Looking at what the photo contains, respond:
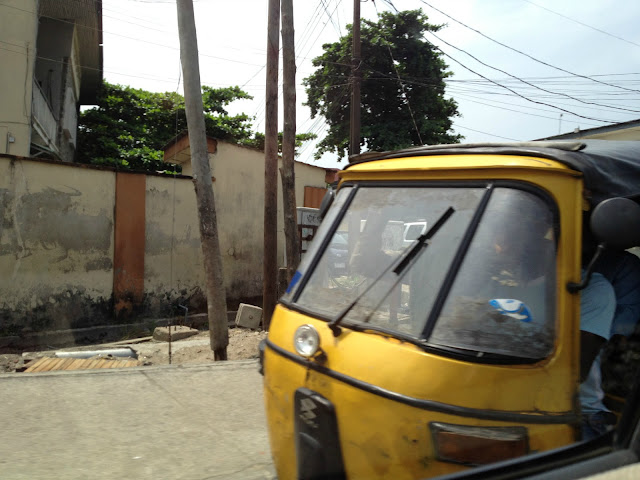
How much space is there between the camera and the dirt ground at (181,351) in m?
7.32

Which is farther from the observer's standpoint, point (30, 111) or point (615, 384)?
point (30, 111)

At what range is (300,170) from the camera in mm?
15164

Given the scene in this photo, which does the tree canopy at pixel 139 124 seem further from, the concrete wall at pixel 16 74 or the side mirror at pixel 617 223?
the side mirror at pixel 617 223

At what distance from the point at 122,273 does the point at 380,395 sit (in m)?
9.33

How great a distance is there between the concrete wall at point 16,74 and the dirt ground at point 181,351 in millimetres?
5786

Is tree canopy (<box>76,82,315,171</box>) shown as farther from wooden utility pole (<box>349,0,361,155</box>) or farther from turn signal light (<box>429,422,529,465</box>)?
turn signal light (<box>429,422,529,465</box>)

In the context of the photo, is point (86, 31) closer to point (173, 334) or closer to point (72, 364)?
point (173, 334)

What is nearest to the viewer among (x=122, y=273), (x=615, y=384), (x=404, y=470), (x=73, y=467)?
(x=404, y=470)

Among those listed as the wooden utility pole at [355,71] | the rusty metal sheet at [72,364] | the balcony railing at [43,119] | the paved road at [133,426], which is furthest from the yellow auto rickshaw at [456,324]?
the wooden utility pole at [355,71]

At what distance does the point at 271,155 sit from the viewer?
353 inches

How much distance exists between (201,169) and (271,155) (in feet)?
7.14

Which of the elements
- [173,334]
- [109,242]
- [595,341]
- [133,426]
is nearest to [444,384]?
[595,341]

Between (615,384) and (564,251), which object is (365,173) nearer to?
(564,251)

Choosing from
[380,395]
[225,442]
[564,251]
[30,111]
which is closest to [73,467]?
[225,442]
